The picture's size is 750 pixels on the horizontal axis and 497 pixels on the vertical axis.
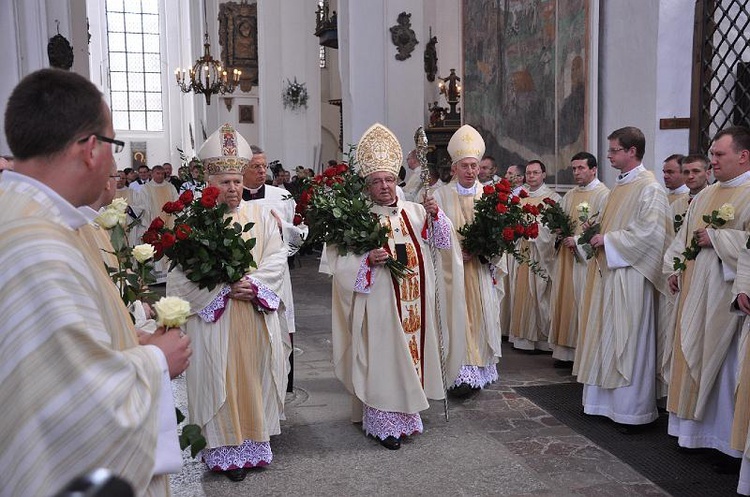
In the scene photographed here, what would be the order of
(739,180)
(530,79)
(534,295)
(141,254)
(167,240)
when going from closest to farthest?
(141,254), (167,240), (739,180), (534,295), (530,79)

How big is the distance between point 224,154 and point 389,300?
1633mm

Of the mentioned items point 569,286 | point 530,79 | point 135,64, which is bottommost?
point 569,286

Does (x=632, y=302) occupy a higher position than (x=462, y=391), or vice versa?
(x=632, y=302)

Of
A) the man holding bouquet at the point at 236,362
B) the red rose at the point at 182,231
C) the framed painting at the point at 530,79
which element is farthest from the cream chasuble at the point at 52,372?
the framed painting at the point at 530,79

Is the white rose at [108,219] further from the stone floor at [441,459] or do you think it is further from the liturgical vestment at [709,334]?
the liturgical vestment at [709,334]

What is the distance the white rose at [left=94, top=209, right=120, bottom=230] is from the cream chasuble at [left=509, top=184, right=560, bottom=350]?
6.07 meters

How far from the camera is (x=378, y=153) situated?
6.01 m

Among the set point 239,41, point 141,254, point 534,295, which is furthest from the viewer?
point 239,41

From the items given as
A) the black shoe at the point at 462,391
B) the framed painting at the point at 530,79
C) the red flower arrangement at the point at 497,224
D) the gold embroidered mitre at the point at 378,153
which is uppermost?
the framed painting at the point at 530,79

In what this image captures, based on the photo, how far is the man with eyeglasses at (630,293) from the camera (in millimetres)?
6113

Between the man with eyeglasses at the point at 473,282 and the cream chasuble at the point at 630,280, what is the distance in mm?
1144

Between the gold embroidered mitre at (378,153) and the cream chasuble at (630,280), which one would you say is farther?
the cream chasuble at (630,280)

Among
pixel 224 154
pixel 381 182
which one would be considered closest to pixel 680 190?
pixel 381 182

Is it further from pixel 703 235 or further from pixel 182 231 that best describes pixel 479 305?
pixel 182 231
